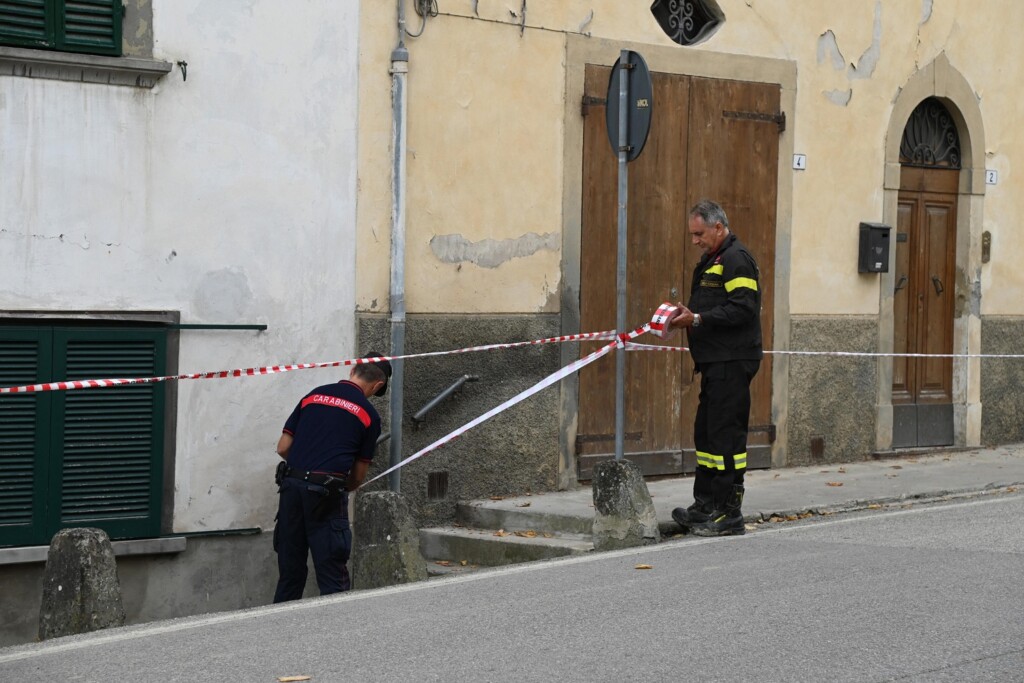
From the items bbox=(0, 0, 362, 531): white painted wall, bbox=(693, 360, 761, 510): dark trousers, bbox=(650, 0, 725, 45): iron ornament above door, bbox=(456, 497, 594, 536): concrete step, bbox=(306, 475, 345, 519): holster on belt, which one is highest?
bbox=(650, 0, 725, 45): iron ornament above door

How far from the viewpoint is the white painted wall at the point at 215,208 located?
30.8ft

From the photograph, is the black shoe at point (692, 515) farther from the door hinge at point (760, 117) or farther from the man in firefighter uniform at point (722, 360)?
the door hinge at point (760, 117)

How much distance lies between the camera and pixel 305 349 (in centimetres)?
1037

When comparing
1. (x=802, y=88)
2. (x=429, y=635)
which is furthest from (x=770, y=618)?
(x=802, y=88)

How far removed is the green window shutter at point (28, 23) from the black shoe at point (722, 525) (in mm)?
4646

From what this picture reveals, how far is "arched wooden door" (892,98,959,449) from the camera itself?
46.9ft

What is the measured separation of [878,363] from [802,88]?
245 cm

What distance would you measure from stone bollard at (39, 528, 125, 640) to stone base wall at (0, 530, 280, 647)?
1892mm

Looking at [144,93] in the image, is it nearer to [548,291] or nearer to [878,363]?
[548,291]

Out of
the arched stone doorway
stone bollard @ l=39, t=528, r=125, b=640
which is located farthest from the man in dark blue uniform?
the arched stone doorway

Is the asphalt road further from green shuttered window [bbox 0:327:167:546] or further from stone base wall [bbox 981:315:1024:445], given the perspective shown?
stone base wall [bbox 981:315:1024:445]

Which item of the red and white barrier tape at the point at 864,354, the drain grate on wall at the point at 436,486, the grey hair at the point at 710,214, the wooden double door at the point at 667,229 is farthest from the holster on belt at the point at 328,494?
the red and white barrier tape at the point at 864,354

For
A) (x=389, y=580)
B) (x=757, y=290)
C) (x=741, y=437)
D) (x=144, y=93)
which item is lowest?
(x=389, y=580)

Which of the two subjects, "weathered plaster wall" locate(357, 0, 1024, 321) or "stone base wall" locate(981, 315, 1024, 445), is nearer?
"weathered plaster wall" locate(357, 0, 1024, 321)
